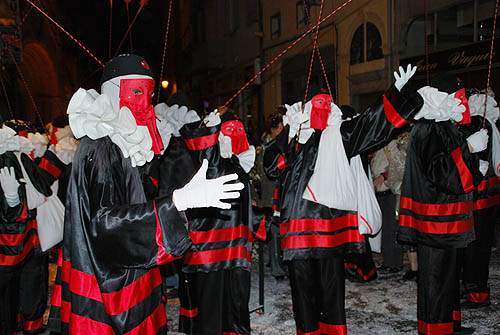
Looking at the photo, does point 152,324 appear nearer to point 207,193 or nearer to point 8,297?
point 207,193

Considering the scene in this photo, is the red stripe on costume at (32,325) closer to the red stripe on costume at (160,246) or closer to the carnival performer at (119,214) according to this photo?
the carnival performer at (119,214)

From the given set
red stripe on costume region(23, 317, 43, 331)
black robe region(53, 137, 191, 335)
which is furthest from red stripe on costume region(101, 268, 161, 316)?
red stripe on costume region(23, 317, 43, 331)

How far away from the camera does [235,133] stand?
440 centimetres

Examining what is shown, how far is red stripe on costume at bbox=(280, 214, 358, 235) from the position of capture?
3918 millimetres

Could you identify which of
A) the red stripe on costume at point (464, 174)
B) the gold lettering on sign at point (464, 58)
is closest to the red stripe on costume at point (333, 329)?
the red stripe on costume at point (464, 174)

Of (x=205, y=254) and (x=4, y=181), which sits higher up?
(x=4, y=181)

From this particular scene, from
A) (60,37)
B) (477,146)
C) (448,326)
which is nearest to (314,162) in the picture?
(477,146)

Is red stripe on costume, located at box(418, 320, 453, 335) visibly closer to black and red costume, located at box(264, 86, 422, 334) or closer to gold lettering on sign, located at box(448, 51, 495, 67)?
black and red costume, located at box(264, 86, 422, 334)

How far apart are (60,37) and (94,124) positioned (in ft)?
69.9

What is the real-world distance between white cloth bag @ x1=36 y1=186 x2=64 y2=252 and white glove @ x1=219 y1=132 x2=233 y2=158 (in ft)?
6.44

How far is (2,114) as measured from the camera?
445 centimetres

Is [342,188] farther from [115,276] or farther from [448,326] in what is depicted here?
[115,276]

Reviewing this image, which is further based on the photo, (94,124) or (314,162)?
(314,162)

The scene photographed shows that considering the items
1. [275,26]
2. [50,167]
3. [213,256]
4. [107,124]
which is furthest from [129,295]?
[275,26]
